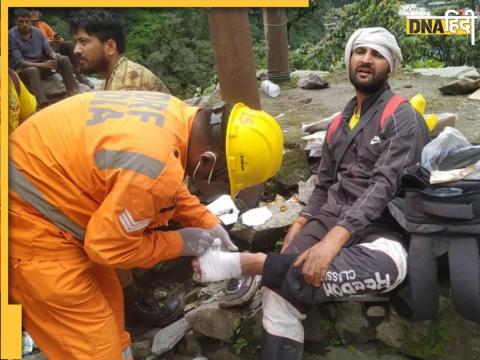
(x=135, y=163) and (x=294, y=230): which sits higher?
(x=135, y=163)

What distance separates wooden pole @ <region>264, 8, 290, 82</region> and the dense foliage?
3.38m

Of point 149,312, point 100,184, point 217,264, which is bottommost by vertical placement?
point 149,312

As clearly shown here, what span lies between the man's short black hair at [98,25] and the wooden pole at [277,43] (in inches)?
144

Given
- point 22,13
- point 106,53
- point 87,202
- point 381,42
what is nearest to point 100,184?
point 87,202

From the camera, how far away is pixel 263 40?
763 inches

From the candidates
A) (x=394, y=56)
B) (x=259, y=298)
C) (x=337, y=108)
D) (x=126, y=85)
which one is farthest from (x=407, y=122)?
(x=337, y=108)

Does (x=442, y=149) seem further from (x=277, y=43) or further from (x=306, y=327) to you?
(x=277, y=43)

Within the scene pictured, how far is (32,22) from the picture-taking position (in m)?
8.31

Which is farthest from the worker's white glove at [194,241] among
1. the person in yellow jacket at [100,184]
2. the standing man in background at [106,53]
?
the standing man in background at [106,53]

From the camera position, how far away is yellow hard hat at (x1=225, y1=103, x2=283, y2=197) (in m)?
2.25

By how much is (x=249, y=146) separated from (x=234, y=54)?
189cm

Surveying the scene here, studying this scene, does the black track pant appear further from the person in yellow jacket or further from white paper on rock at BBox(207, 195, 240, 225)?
white paper on rock at BBox(207, 195, 240, 225)

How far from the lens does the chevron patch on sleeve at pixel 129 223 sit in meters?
2.02

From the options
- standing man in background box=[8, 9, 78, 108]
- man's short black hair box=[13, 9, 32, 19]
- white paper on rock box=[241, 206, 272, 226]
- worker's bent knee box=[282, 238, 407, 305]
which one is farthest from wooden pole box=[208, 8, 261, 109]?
man's short black hair box=[13, 9, 32, 19]
